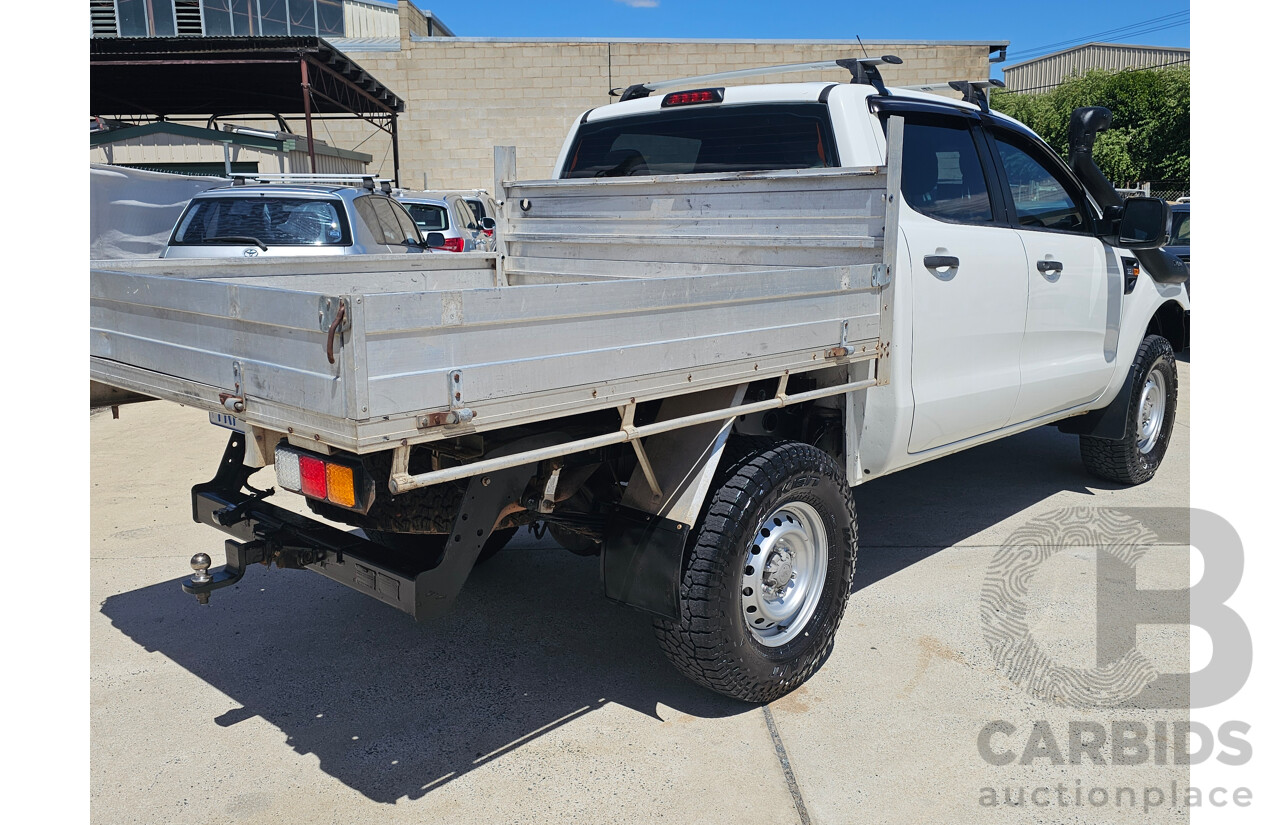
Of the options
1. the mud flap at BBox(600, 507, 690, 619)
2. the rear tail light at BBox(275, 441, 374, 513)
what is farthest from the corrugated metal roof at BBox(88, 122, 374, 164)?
the rear tail light at BBox(275, 441, 374, 513)

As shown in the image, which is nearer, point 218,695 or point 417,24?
point 218,695

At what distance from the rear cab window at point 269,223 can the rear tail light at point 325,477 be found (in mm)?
5759

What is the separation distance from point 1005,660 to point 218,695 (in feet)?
10.2

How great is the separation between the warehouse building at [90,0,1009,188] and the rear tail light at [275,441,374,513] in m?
24.4

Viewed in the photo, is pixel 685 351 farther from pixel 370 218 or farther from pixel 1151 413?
pixel 370 218

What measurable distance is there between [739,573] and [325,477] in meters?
1.44

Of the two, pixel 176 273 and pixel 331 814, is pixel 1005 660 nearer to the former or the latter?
pixel 331 814

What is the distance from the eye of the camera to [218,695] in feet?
12.1

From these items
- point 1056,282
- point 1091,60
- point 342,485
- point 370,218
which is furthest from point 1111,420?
point 1091,60


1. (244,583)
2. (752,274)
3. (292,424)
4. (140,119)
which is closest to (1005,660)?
(752,274)

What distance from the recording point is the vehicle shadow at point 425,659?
3.39 m

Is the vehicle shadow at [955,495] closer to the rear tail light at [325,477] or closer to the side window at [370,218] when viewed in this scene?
the rear tail light at [325,477]

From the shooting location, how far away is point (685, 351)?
3016 millimetres

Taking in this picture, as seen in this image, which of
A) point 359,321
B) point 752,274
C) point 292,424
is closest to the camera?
point 359,321
